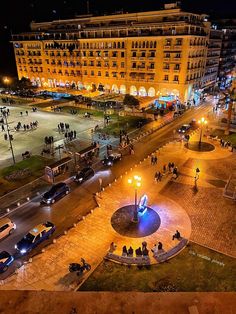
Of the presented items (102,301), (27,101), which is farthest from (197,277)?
(27,101)

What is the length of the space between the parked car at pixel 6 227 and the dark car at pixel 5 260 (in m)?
2.71

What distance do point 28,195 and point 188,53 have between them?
175ft

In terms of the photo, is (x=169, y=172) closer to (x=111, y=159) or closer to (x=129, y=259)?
(x=111, y=159)

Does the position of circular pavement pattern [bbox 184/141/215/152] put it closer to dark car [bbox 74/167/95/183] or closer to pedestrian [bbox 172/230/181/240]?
dark car [bbox 74/167/95/183]

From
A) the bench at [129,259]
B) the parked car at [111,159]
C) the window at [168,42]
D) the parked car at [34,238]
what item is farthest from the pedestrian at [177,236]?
the window at [168,42]

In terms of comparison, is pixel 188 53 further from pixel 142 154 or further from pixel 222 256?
pixel 222 256

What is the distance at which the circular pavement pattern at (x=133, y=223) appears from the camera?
22.4 metres

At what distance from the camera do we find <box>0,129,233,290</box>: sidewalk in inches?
729

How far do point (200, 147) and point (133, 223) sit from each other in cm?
2136

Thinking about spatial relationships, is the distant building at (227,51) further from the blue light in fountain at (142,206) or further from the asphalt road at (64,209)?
the blue light in fountain at (142,206)

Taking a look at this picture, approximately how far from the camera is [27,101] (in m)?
75.9

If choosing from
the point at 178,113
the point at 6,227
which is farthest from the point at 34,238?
the point at 178,113

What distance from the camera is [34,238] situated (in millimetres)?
20812

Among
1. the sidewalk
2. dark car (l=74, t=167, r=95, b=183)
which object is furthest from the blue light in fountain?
dark car (l=74, t=167, r=95, b=183)
